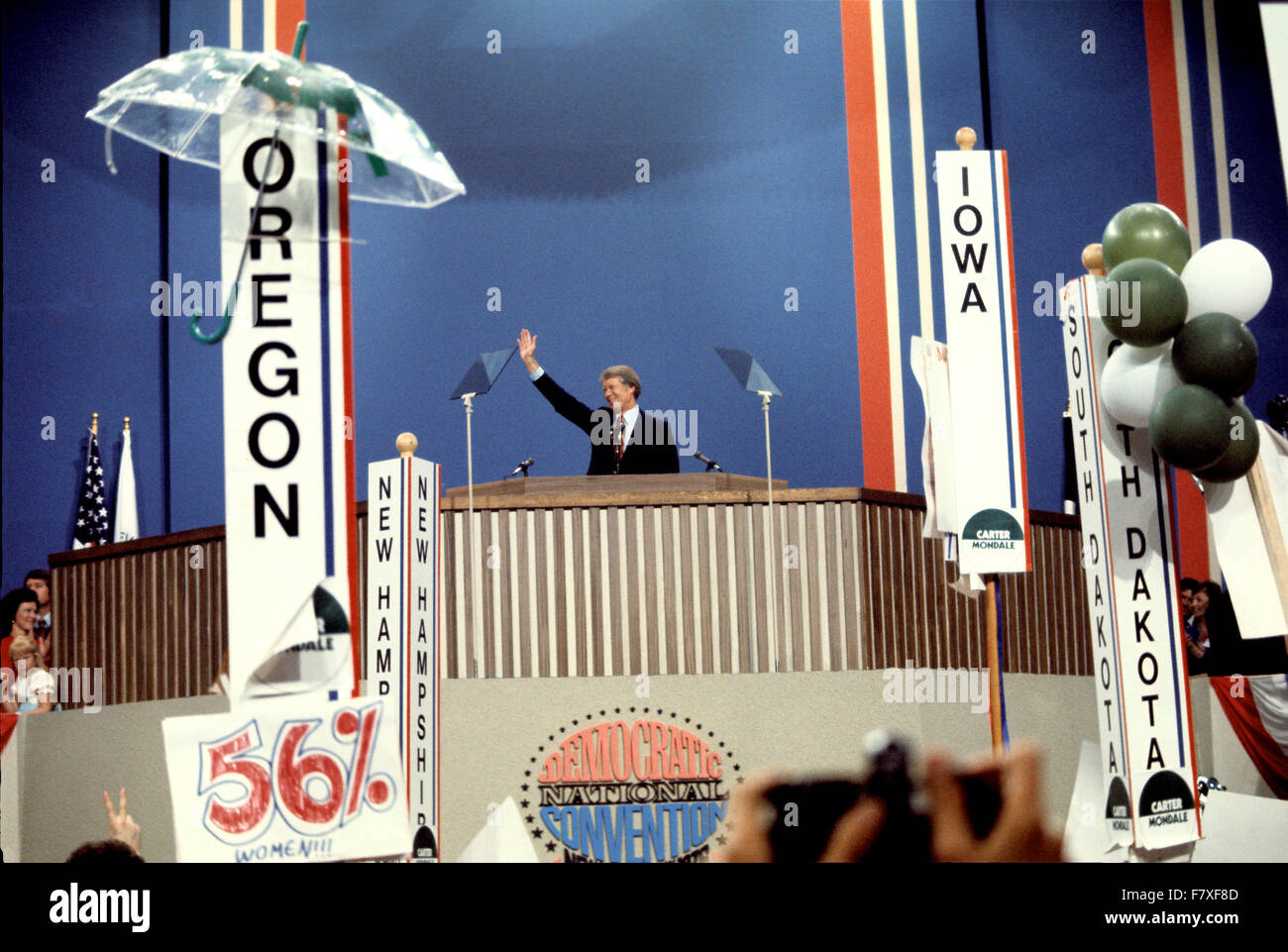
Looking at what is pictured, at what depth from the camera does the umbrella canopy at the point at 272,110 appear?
229 centimetres

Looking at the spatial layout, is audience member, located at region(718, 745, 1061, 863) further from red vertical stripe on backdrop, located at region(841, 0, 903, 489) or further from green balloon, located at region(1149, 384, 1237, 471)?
red vertical stripe on backdrop, located at region(841, 0, 903, 489)

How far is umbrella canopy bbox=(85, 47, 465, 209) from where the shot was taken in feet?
7.51

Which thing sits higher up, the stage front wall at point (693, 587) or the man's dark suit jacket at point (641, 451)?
the man's dark suit jacket at point (641, 451)

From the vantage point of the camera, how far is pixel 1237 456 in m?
3.71

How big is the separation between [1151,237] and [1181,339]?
0.29 metres

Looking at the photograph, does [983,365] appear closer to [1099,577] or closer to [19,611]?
[1099,577]

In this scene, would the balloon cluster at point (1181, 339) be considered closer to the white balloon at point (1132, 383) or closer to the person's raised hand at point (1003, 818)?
the white balloon at point (1132, 383)

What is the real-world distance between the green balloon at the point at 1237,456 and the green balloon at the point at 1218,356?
0.32 feet

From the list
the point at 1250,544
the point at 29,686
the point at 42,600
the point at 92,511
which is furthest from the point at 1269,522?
the point at 92,511

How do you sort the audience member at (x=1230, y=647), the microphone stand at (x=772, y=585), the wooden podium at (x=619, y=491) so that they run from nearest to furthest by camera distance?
the microphone stand at (x=772, y=585) → the wooden podium at (x=619, y=491) → the audience member at (x=1230, y=647)

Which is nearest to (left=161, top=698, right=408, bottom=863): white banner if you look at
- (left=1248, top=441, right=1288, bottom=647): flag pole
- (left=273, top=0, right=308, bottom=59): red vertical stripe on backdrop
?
(left=1248, top=441, right=1288, bottom=647): flag pole

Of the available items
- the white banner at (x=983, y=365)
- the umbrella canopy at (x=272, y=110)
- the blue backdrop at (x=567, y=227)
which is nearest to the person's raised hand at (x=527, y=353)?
the blue backdrop at (x=567, y=227)

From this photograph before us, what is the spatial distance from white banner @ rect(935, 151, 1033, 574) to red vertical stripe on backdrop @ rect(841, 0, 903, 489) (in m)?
4.34

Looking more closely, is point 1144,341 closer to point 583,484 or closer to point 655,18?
point 583,484
